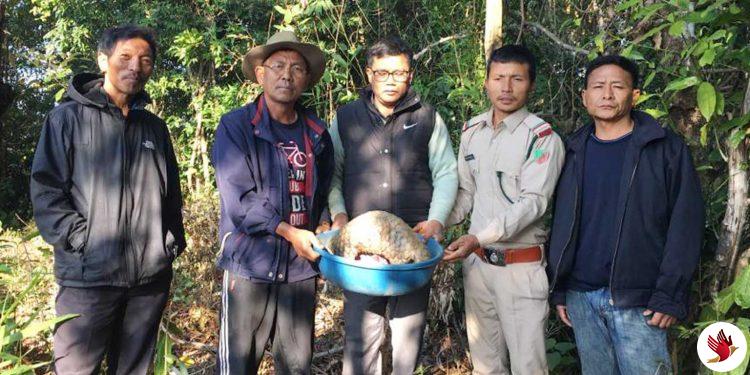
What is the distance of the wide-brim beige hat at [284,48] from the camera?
2469 mm

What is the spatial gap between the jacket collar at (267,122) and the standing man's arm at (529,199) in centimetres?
80

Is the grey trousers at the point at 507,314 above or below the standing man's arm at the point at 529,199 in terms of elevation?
below

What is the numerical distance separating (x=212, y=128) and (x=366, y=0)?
3.79 meters

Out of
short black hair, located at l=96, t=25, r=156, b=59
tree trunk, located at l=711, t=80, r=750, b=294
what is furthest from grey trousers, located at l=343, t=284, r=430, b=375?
short black hair, located at l=96, t=25, r=156, b=59

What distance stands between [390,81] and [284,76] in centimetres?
48

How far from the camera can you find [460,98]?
3686 mm

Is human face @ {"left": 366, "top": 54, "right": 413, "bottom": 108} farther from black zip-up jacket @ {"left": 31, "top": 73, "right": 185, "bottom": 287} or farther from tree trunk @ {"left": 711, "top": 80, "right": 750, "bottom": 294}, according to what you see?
tree trunk @ {"left": 711, "top": 80, "right": 750, "bottom": 294}

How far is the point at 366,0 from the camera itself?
495 centimetres

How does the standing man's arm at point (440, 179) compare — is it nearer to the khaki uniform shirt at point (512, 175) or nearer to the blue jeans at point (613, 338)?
the khaki uniform shirt at point (512, 175)

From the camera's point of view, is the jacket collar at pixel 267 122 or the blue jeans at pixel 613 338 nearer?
the blue jeans at pixel 613 338

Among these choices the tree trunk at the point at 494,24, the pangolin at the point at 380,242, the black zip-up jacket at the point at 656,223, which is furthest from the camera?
the tree trunk at the point at 494,24

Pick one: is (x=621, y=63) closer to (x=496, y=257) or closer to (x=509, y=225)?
(x=509, y=225)

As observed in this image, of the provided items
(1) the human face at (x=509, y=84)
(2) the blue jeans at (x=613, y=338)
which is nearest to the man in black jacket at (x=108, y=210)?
(1) the human face at (x=509, y=84)

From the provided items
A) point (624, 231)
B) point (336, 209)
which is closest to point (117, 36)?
point (336, 209)
